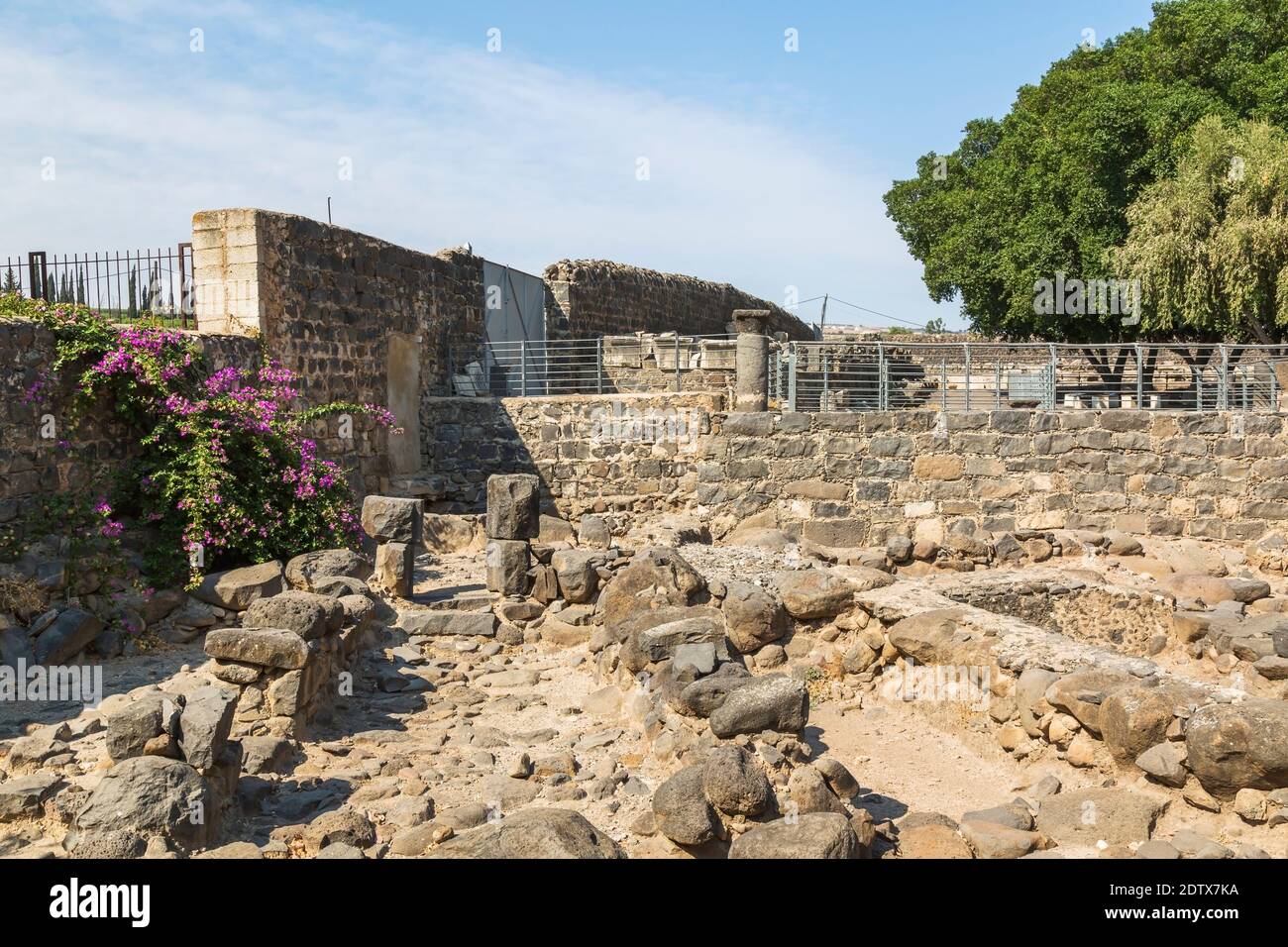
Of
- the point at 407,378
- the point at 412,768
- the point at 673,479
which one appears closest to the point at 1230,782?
the point at 412,768

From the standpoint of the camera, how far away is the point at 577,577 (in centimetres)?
1071

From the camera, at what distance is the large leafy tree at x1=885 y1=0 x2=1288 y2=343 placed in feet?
70.9

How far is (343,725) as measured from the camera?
7.73 meters

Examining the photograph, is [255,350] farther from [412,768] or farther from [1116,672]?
[1116,672]

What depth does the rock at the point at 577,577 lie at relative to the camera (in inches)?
421

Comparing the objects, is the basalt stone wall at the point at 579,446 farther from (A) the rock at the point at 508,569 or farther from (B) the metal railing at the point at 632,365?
(A) the rock at the point at 508,569

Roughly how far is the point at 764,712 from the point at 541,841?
216 cm

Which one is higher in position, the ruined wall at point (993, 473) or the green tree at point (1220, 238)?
the green tree at point (1220, 238)

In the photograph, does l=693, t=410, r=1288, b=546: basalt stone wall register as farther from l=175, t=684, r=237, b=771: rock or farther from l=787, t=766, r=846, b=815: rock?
l=175, t=684, r=237, b=771: rock

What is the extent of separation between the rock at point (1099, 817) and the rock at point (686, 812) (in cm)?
210

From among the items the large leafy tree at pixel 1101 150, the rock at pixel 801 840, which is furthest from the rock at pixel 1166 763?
the large leafy tree at pixel 1101 150

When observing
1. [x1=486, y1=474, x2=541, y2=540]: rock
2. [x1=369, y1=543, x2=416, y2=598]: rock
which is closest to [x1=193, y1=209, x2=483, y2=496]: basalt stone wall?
[x1=486, y1=474, x2=541, y2=540]: rock

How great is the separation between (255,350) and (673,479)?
19.8ft

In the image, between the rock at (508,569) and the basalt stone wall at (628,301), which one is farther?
the basalt stone wall at (628,301)
